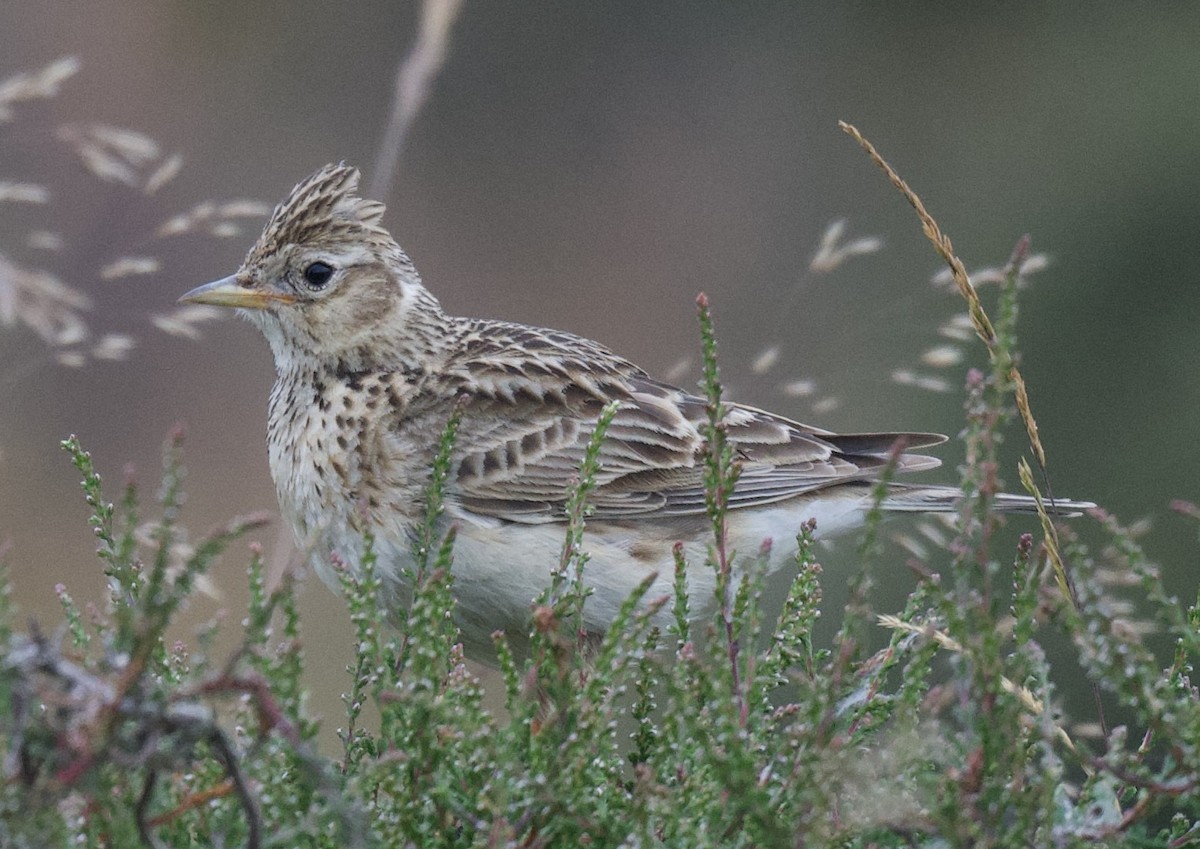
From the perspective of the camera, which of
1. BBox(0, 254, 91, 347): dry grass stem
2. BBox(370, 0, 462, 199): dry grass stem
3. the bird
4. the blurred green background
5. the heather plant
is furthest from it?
the blurred green background

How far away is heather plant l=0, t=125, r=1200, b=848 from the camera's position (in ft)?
6.30

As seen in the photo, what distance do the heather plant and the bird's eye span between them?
2273 mm

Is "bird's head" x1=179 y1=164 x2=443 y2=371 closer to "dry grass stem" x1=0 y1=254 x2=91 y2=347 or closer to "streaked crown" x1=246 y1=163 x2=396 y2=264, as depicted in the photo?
"streaked crown" x1=246 y1=163 x2=396 y2=264

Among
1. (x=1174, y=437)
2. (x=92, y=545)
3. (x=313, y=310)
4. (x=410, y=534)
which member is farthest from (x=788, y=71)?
(x=410, y=534)

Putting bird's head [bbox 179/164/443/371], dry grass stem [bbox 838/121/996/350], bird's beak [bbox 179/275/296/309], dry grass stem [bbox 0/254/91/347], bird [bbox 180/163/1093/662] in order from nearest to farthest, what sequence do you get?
dry grass stem [bbox 838/121/996/350], dry grass stem [bbox 0/254/91/347], bird [bbox 180/163/1093/662], bird's beak [bbox 179/275/296/309], bird's head [bbox 179/164/443/371]

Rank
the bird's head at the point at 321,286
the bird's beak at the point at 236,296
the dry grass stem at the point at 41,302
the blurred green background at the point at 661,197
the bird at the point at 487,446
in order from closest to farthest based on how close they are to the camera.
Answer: the dry grass stem at the point at 41,302 → the bird at the point at 487,446 → the bird's beak at the point at 236,296 → the bird's head at the point at 321,286 → the blurred green background at the point at 661,197

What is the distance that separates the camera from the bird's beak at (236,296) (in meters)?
4.57

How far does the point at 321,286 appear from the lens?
4812 mm

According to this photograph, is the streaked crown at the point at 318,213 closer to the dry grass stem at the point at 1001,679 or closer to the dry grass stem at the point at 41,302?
the dry grass stem at the point at 41,302

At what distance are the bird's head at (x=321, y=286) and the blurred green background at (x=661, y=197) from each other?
190 centimetres

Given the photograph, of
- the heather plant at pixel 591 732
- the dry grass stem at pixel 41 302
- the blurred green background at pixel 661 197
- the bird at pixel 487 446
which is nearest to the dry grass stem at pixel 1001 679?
the heather plant at pixel 591 732

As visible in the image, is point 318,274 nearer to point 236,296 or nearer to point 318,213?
point 318,213

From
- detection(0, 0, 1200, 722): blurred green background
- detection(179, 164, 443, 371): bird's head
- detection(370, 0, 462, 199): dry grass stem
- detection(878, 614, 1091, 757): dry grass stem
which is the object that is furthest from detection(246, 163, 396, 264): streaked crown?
detection(878, 614, 1091, 757): dry grass stem

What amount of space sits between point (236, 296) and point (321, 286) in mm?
274
